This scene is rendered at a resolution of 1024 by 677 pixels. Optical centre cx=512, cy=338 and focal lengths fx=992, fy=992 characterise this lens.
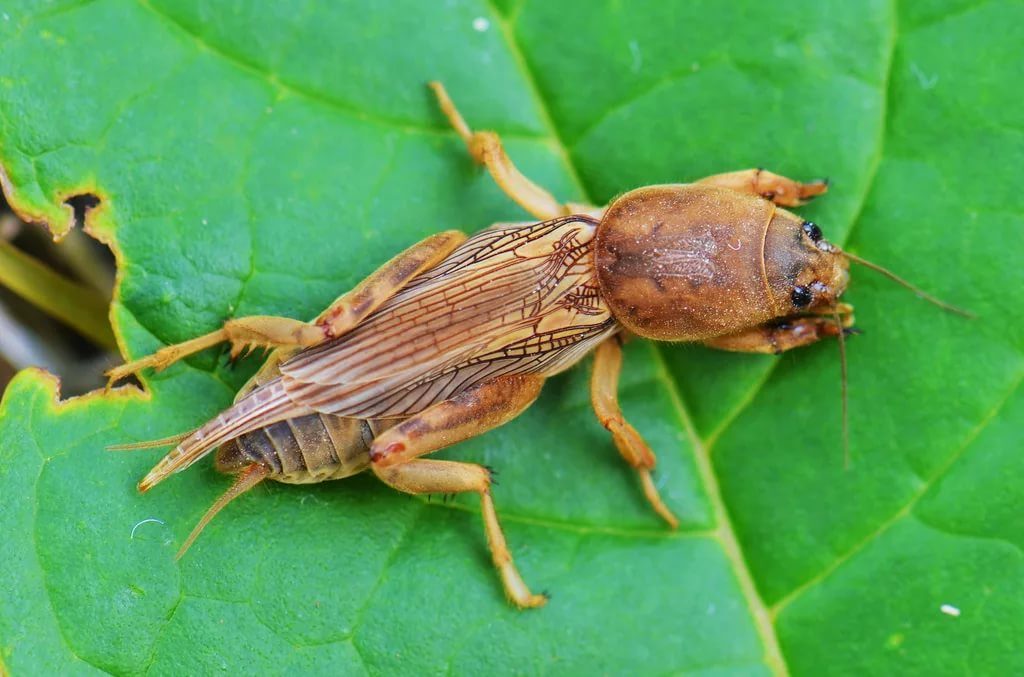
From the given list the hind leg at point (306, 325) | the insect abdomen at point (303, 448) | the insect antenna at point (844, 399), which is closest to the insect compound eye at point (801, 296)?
the insect antenna at point (844, 399)

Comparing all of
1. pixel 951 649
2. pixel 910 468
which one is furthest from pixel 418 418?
pixel 951 649

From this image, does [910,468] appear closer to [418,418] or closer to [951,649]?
[951,649]

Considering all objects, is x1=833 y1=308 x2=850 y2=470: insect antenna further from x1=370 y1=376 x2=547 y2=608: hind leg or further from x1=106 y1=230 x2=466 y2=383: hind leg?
x1=106 y1=230 x2=466 y2=383: hind leg

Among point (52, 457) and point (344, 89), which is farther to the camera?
point (344, 89)

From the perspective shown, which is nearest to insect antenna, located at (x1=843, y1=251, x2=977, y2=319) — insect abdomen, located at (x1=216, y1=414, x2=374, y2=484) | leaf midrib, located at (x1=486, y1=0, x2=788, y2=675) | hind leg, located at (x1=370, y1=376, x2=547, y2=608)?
leaf midrib, located at (x1=486, y1=0, x2=788, y2=675)

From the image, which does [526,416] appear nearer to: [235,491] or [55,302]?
[235,491]

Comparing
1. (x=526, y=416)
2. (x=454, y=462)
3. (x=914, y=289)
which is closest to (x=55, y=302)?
(x=454, y=462)
